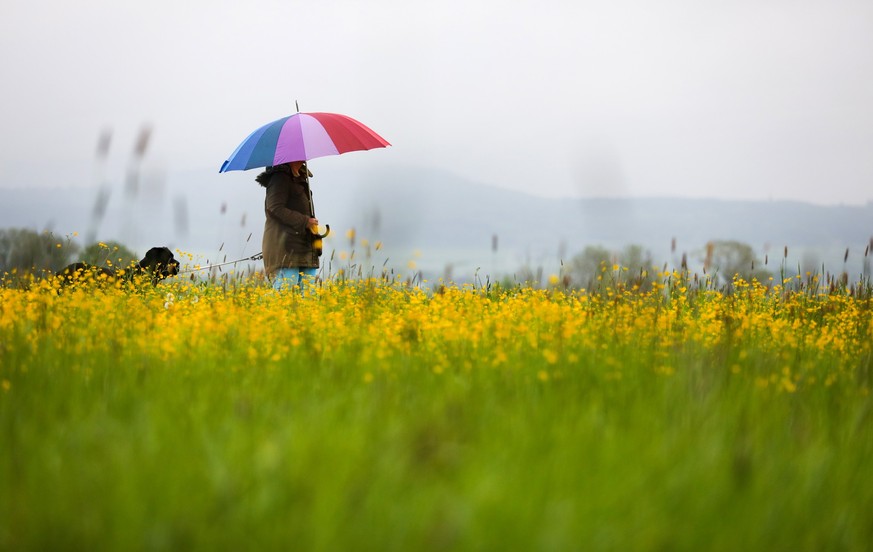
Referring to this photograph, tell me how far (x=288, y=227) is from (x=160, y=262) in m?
1.90

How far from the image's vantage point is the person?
8.52 metres

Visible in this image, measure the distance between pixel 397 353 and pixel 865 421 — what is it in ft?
8.02

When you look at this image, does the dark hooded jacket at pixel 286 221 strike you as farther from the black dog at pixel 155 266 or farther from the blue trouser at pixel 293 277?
the black dog at pixel 155 266

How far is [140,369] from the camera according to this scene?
408cm

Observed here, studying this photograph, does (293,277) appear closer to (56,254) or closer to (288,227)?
(288,227)

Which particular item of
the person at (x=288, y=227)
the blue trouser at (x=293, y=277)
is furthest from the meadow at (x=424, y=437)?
the person at (x=288, y=227)

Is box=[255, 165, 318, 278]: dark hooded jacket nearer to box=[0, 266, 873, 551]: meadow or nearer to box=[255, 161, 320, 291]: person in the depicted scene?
box=[255, 161, 320, 291]: person

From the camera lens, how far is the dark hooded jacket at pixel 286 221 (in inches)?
336

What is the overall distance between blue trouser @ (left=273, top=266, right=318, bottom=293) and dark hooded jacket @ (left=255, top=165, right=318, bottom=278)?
0.06 m

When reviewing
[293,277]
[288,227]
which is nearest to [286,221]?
[288,227]

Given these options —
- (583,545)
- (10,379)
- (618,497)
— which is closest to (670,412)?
(618,497)

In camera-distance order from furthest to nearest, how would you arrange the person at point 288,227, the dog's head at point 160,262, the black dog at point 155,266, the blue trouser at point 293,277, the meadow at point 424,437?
the dog's head at point 160,262, the black dog at point 155,266, the person at point 288,227, the blue trouser at point 293,277, the meadow at point 424,437

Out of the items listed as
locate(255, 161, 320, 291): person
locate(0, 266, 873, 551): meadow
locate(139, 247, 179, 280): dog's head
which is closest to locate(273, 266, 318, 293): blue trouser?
locate(255, 161, 320, 291): person

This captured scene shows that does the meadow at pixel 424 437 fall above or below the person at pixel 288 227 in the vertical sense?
below
